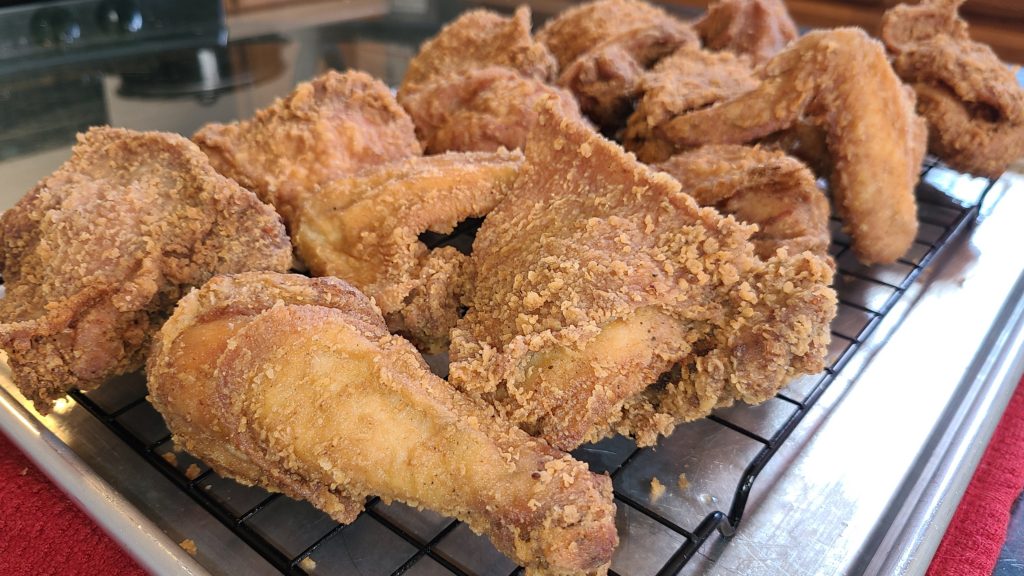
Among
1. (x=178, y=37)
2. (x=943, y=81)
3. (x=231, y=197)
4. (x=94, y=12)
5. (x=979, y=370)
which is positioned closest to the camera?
(x=231, y=197)

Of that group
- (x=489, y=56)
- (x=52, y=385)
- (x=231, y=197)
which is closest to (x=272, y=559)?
(x=52, y=385)

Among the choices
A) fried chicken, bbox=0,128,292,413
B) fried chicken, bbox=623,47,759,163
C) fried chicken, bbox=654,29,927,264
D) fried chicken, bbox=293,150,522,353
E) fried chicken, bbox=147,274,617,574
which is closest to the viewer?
fried chicken, bbox=147,274,617,574

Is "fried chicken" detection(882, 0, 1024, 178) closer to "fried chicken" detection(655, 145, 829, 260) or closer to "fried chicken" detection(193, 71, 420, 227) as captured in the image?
"fried chicken" detection(655, 145, 829, 260)

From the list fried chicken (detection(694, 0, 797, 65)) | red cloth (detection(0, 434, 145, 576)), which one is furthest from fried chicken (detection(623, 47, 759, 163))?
red cloth (detection(0, 434, 145, 576))

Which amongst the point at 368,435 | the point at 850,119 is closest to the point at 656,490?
the point at 368,435

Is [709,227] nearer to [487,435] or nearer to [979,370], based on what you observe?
[487,435]

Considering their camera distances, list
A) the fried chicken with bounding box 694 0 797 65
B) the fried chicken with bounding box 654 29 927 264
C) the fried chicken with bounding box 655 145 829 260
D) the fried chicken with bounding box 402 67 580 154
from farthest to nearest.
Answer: the fried chicken with bounding box 694 0 797 65
the fried chicken with bounding box 402 67 580 154
the fried chicken with bounding box 654 29 927 264
the fried chicken with bounding box 655 145 829 260

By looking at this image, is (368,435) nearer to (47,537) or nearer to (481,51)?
(47,537)
